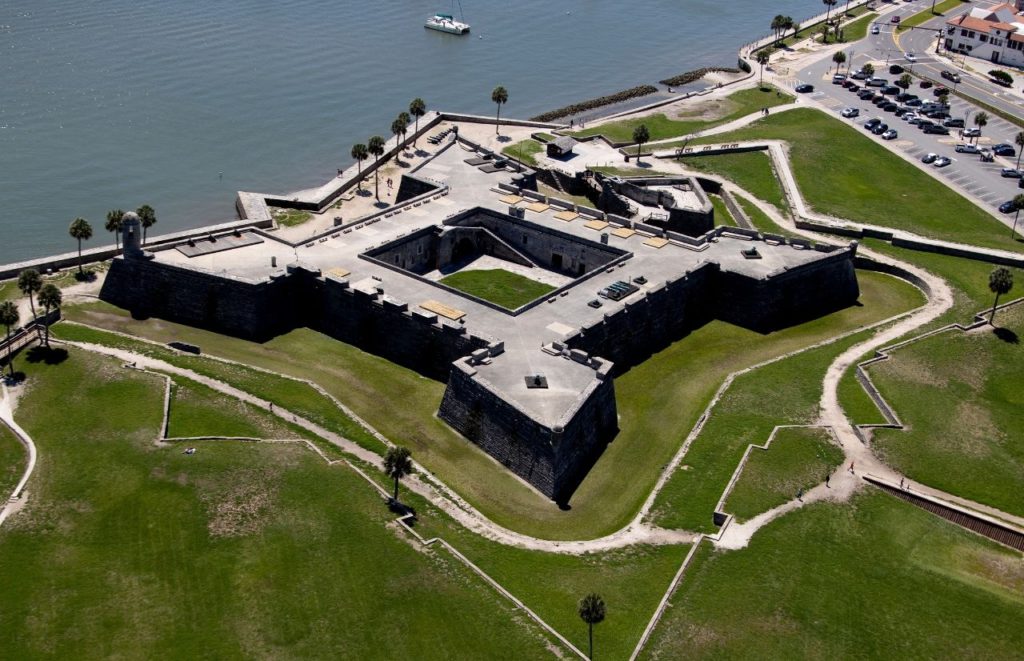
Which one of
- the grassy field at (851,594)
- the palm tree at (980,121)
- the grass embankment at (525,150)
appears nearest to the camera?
the grassy field at (851,594)

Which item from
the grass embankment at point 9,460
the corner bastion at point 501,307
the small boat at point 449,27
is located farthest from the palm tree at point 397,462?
the small boat at point 449,27

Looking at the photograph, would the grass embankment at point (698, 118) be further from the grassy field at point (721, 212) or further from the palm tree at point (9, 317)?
the palm tree at point (9, 317)

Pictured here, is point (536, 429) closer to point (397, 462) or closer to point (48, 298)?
point (397, 462)

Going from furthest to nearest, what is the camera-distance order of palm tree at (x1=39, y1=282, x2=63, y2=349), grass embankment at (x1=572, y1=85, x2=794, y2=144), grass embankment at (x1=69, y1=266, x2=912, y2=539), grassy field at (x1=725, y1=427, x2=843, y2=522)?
grass embankment at (x1=572, y1=85, x2=794, y2=144) → palm tree at (x1=39, y1=282, x2=63, y2=349) → grass embankment at (x1=69, y1=266, x2=912, y2=539) → grassy field at (x1=725, y1=427, x2=843, y2=522)

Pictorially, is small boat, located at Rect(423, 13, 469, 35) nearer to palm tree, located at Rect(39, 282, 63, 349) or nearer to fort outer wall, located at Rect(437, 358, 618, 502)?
palm tree, located at Rect(39, 282, 63, 349)

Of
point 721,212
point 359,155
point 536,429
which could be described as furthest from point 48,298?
point 721,212

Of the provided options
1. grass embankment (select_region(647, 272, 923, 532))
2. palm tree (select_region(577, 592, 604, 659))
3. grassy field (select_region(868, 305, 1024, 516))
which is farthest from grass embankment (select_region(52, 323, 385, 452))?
grassy field (select_region(868, 305, 1024, 516))

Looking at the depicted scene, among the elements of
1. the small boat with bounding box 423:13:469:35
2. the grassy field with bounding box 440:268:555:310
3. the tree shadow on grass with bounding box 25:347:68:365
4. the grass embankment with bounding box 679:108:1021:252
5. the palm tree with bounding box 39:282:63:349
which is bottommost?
the grass embankment with bounding box 679:108:1021:252
